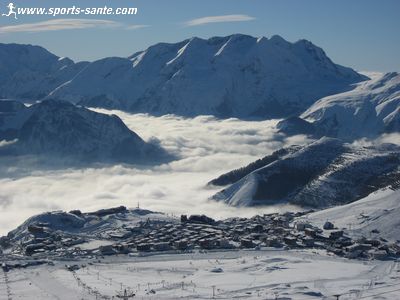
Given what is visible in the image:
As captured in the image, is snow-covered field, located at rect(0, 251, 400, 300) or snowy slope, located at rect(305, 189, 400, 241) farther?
snowy slope, located at rect(305, 189, 400, 241)

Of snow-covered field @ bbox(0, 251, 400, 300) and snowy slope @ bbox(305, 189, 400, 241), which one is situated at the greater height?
snowy slope @ bbox(305, 189, 400, 241)

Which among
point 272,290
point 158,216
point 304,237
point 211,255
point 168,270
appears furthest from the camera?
point 158,216

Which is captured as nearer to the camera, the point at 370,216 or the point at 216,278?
the point at 216,278

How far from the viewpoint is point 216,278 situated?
104 m

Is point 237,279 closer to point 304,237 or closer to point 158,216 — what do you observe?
point 304,237

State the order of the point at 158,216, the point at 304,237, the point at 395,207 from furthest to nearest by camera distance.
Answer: the point at 158,216 < the point at 395,207 < the point at 304,237

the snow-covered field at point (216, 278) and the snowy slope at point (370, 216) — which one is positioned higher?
the snowy slope at point (370, 216)

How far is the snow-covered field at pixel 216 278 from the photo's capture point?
9556 centimetres

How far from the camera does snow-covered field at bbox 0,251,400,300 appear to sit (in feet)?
314

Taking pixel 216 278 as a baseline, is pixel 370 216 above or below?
above

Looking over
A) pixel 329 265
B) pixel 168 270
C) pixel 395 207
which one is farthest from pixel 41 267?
pixel 395 207

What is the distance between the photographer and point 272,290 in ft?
316

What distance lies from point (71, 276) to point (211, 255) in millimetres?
23294

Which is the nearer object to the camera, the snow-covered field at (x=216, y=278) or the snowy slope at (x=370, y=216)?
the snow-covered field at (x=216, y=278)
